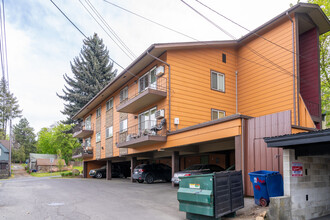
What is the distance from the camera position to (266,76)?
17.5m

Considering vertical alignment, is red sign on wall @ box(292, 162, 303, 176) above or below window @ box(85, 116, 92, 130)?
below

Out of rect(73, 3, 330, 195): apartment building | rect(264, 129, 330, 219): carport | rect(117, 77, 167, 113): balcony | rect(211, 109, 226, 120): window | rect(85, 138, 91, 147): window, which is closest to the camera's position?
rect(264, 129, 330, 219): carport

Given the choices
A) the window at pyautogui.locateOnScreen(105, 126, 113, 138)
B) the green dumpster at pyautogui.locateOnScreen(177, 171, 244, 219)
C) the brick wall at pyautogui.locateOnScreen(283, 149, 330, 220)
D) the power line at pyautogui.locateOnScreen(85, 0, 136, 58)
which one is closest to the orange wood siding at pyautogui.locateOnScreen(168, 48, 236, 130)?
the power line at pyautogui.locateOnScreen(85, 0, 136, 58)

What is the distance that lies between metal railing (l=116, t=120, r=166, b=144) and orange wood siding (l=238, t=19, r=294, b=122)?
577 cm

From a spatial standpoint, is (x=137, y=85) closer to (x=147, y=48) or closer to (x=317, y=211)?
(x=147, y=48)

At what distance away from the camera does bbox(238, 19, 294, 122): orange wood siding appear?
15.9m

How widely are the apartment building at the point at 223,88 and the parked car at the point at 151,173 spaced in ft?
3.82

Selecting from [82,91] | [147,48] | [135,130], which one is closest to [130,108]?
[135,130]

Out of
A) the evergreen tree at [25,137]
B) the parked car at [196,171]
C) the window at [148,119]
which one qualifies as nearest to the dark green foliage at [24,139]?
the evergreen tree at [25,137]

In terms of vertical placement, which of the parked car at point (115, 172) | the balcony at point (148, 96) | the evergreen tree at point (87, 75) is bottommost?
the parked car at point (115, 172)

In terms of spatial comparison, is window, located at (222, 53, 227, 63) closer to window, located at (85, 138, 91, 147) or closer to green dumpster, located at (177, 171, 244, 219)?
green dumpster, located at (177, 171, 244, 219)

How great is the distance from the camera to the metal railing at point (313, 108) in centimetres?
1628

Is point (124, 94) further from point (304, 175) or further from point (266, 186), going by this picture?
point (304, 175)

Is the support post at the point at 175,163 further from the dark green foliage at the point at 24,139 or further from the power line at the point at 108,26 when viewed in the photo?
the dark green foliage at the point at 24,139
